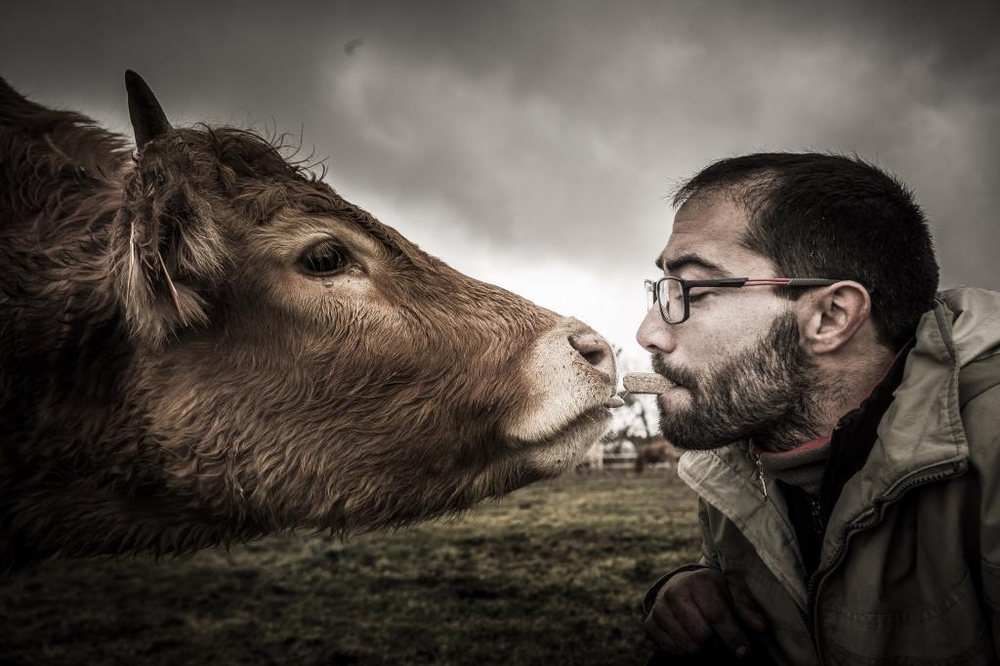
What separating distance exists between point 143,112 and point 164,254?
28.4 inches

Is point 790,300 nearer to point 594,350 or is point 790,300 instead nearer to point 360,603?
point 594,350

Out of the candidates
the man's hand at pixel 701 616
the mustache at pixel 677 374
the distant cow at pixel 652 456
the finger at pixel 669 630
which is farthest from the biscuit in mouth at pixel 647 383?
the distant cow at pixel 652 456

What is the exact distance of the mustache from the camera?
2666mm

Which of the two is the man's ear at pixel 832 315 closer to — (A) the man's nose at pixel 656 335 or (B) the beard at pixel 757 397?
(B) the beard at pixel 757 397

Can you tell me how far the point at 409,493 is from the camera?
8.09 ft

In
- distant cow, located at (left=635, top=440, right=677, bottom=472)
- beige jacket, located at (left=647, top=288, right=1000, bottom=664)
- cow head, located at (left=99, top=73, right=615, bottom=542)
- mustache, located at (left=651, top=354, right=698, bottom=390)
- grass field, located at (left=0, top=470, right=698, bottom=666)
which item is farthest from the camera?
distant cow, located at (left=635, top=440, right=677, bottom=472)

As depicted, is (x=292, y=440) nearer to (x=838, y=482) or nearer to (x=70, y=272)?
(x=70, y=272)

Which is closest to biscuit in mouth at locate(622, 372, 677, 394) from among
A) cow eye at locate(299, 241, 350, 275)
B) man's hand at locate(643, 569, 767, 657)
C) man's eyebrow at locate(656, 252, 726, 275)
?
man's eyebrow at locate(656, 252, 726, 275)

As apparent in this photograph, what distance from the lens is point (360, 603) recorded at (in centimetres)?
685

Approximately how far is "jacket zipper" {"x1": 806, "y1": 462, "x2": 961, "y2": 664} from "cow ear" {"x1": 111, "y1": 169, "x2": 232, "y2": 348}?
2.41 meters

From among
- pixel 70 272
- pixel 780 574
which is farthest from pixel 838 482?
pixel 70 272

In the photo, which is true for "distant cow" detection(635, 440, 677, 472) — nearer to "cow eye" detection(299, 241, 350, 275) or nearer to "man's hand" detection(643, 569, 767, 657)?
"man's hand" detection(643, 569, 767, 657)

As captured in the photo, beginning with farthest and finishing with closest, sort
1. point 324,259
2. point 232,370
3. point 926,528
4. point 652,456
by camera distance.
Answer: point 652,456
point 324,259
point 232,370
point 926,528

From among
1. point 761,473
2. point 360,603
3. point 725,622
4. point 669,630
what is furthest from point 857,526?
point 360,603
